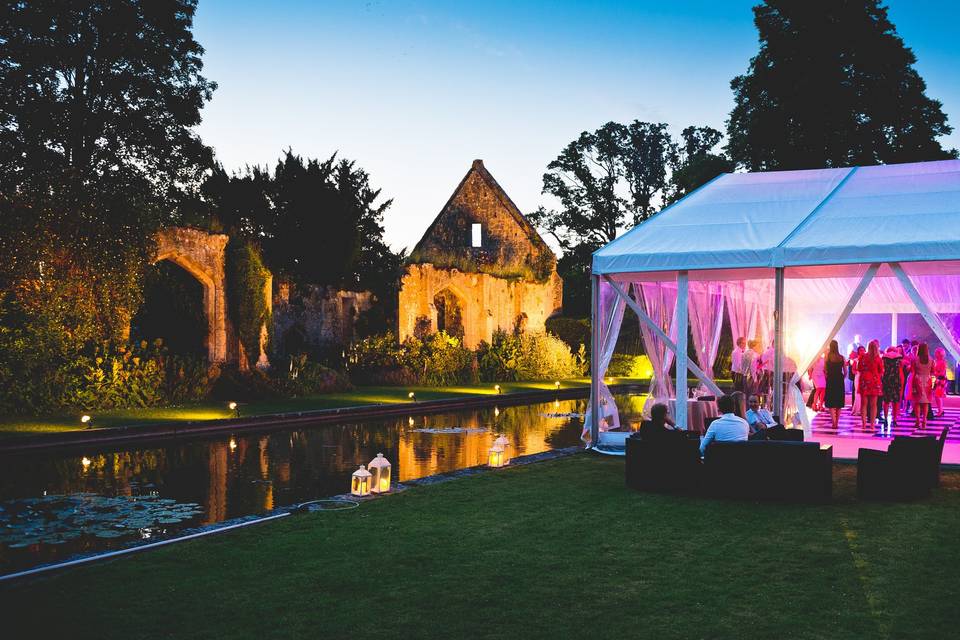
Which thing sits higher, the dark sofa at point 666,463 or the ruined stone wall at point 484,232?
the ruined stone wall at point 484,232

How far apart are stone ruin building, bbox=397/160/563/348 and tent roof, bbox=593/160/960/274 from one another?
1703 cm

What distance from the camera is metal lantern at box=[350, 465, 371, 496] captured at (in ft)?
27.9

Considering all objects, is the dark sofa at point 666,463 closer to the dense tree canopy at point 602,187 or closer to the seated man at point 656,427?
the seated man at point 656,427

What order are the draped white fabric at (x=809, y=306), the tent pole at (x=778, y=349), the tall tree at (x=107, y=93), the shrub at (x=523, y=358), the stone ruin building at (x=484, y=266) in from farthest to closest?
the stone ruin building at (x=484, y=266) → the shrub at (x=523, y=358) → the tall tree at (x=107, y=93) → the draped white fabric at (x=809, y=306) → the tent pole at (x=778, y=349)

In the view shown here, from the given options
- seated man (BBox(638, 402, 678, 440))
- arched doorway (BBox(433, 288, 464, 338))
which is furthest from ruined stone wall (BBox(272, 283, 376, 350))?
seated man (BBox(638, 402, 678, 440))

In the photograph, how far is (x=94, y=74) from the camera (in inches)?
1088

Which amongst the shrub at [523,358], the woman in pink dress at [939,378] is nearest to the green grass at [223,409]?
the shrub at [523,358]

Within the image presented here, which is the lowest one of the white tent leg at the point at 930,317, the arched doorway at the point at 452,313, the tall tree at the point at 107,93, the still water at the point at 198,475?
the still water at the point at 198,475

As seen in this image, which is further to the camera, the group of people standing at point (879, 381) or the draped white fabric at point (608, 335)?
the group of people standing at point (879, 381)

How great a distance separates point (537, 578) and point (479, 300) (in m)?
25.8

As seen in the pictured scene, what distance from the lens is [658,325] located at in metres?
14.5

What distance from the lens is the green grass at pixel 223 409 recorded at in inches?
542

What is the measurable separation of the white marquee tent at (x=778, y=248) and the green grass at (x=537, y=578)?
3.54 meters

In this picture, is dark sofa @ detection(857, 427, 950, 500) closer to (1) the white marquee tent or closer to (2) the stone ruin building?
(1) the white marquee tent
